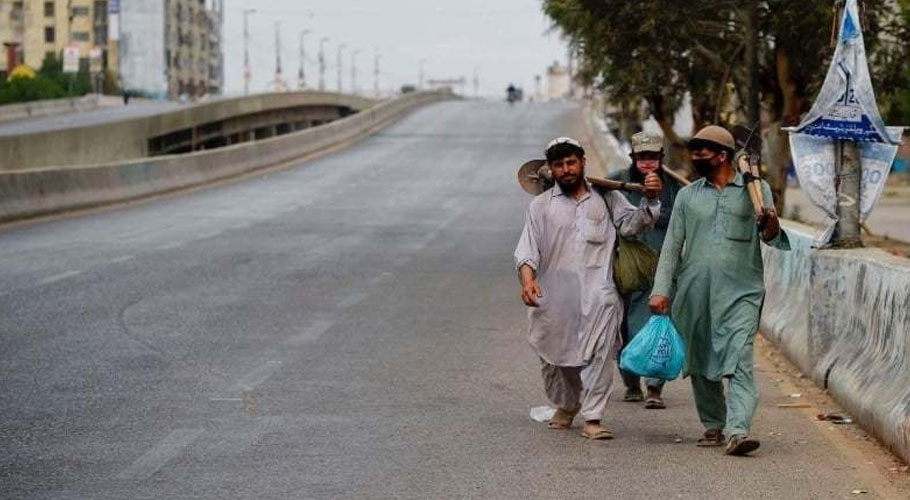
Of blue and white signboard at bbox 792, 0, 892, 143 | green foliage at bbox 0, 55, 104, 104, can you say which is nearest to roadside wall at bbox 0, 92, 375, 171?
blue and white signboard at bbox 792, 0, 892, 143

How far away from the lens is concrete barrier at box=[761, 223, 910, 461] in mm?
9641

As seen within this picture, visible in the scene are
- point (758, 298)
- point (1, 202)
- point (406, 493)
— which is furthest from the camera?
point (1, 202)

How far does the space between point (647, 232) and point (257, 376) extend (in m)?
2.78

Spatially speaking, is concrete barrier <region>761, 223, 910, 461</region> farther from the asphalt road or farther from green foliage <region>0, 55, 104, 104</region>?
green foliage <region>0, 55, 104, 104</region>

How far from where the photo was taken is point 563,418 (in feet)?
33.2

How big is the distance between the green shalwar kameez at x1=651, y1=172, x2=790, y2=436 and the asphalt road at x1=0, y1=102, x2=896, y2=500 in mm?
337

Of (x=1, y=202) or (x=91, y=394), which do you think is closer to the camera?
(x=91, y=394)

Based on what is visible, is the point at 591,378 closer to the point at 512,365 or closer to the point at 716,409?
the point at 716,409

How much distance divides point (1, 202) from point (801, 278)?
1629 centimetres

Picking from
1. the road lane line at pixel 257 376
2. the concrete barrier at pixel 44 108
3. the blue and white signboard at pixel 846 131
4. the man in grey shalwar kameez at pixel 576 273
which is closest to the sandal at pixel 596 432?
the man in grey shalwar kameez at pixel 576 273

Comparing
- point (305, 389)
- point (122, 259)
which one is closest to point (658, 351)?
point (305, 389)

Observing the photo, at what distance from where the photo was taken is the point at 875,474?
29.0ft

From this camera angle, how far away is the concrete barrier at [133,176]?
92.7ft

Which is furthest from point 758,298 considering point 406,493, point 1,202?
point 1,202
